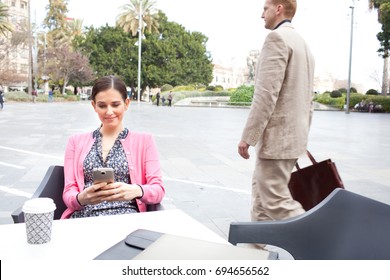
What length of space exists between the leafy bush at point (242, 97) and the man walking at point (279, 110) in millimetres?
32537

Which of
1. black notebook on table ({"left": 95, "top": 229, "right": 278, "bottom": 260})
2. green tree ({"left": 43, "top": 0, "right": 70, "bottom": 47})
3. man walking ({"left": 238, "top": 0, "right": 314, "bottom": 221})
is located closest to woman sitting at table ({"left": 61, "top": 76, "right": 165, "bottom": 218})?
man walking ({"left": 238, "top": 0, "right": 314, "bottom": 221})

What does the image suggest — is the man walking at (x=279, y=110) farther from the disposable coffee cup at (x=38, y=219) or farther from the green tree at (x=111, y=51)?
the green tree at (x=111, y=51)

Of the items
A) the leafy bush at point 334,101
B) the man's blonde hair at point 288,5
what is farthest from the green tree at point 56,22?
the man's blonde hair at point 288,5

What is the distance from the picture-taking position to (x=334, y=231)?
1.66 meters

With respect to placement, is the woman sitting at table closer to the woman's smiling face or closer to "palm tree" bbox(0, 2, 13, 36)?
the woman's smiling face

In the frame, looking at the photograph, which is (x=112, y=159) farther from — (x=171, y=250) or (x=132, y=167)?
(x=171, y=250)

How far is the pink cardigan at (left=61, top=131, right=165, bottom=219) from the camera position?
239cm

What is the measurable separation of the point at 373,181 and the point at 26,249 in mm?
5558

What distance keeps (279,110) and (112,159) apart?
1087mm

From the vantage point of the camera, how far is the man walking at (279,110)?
277 centimetres

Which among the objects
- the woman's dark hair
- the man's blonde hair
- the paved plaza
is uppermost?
the man's blonde hair

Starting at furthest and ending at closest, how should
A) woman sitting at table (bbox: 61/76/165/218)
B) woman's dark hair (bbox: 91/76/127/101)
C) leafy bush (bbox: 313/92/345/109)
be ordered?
leafy bush (bbox: 313/92/345/109) < woman's dark hair (bbox: 91/76/127/101) < woman sitting at table (bbox: 61/76/165/218)

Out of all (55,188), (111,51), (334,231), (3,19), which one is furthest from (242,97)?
(334,231)

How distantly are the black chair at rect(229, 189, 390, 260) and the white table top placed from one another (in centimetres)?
20
